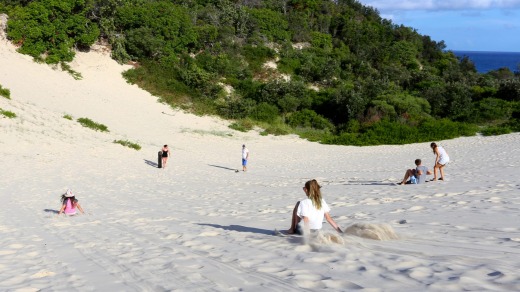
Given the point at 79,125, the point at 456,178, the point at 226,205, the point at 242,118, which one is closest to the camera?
the point at 226,205

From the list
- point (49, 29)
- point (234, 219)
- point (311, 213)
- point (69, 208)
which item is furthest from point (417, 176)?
point (49, 29)

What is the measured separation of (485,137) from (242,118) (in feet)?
50.8

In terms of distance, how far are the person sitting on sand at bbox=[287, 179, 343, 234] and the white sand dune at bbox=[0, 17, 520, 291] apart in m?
0.29

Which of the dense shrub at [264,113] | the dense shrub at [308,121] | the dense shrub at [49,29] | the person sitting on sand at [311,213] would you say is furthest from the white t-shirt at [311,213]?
the dense shrub at [49,29]

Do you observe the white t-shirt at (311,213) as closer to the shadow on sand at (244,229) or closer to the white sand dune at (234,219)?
the white sand dune at (234,219)

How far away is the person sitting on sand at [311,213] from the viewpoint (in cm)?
600

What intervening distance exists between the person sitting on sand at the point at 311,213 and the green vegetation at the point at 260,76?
2143 cm

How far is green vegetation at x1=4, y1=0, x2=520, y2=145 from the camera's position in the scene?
1181 inches

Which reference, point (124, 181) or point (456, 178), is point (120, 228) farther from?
point (456, 178)

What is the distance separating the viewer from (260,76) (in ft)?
127

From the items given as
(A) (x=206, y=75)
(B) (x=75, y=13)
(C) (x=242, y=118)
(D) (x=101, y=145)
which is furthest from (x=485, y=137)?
(B) (x=75, y=13)

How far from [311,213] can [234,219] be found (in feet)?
8.02

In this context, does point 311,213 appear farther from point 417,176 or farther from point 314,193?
point 417,176

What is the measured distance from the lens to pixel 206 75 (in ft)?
108
